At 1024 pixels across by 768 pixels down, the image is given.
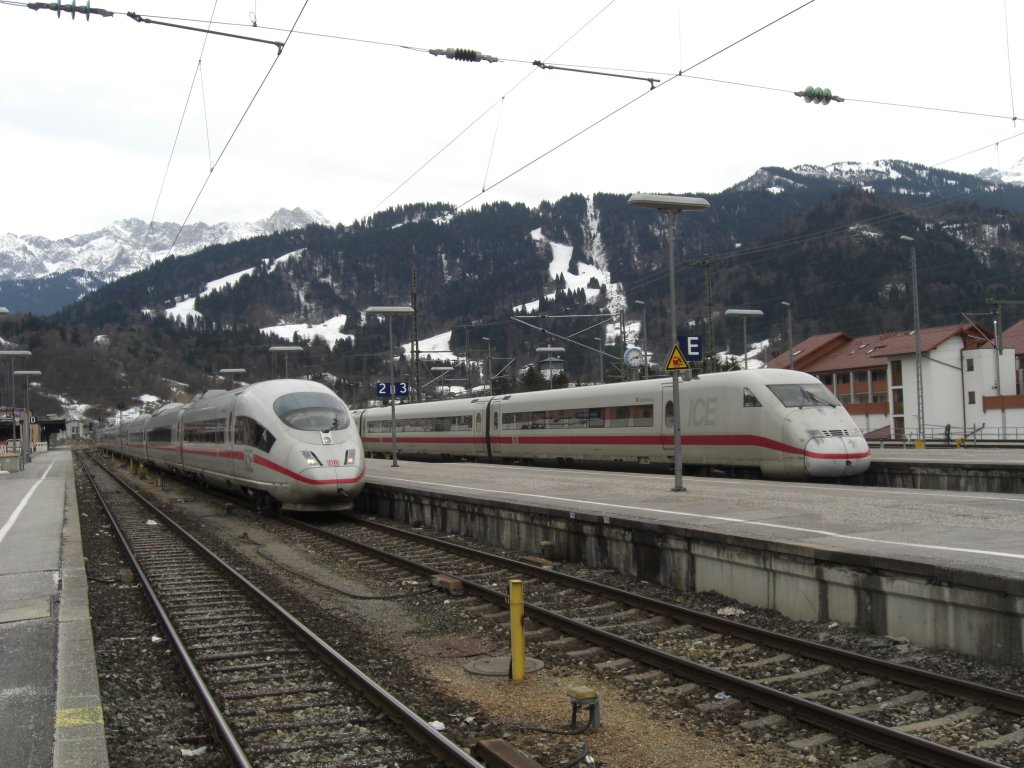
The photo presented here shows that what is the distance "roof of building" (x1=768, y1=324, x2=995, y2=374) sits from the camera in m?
61.1

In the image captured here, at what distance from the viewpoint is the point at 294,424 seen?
1922 cm

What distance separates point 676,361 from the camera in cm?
1719

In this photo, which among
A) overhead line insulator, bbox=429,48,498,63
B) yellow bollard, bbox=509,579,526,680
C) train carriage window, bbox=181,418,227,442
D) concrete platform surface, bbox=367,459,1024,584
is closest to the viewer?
yellow bollard, bbox=509,579,526,680

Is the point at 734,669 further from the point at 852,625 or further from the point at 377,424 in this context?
the point at 377,424

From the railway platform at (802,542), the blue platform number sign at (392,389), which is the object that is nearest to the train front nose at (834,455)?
the railway platform at (802,542)

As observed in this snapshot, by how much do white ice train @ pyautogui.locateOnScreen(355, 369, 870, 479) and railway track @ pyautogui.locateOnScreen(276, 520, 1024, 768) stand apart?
10.6 metres

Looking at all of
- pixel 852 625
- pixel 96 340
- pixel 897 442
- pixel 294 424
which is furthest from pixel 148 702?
pixel 96 340

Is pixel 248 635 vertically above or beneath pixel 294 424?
beneath

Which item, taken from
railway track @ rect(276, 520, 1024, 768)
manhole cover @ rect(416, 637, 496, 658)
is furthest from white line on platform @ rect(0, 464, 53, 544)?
railway track @ rect(276, 520, 1024, 768)

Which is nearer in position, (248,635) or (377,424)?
(248,635)

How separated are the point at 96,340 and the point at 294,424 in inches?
4051

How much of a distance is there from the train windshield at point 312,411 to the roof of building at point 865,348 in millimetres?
47871

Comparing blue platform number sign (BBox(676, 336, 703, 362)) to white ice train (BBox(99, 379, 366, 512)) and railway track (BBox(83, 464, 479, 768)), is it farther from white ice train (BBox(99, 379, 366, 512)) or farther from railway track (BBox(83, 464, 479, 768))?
railway track (BBox(83, 464, 479, 768))

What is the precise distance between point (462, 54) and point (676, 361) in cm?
711
